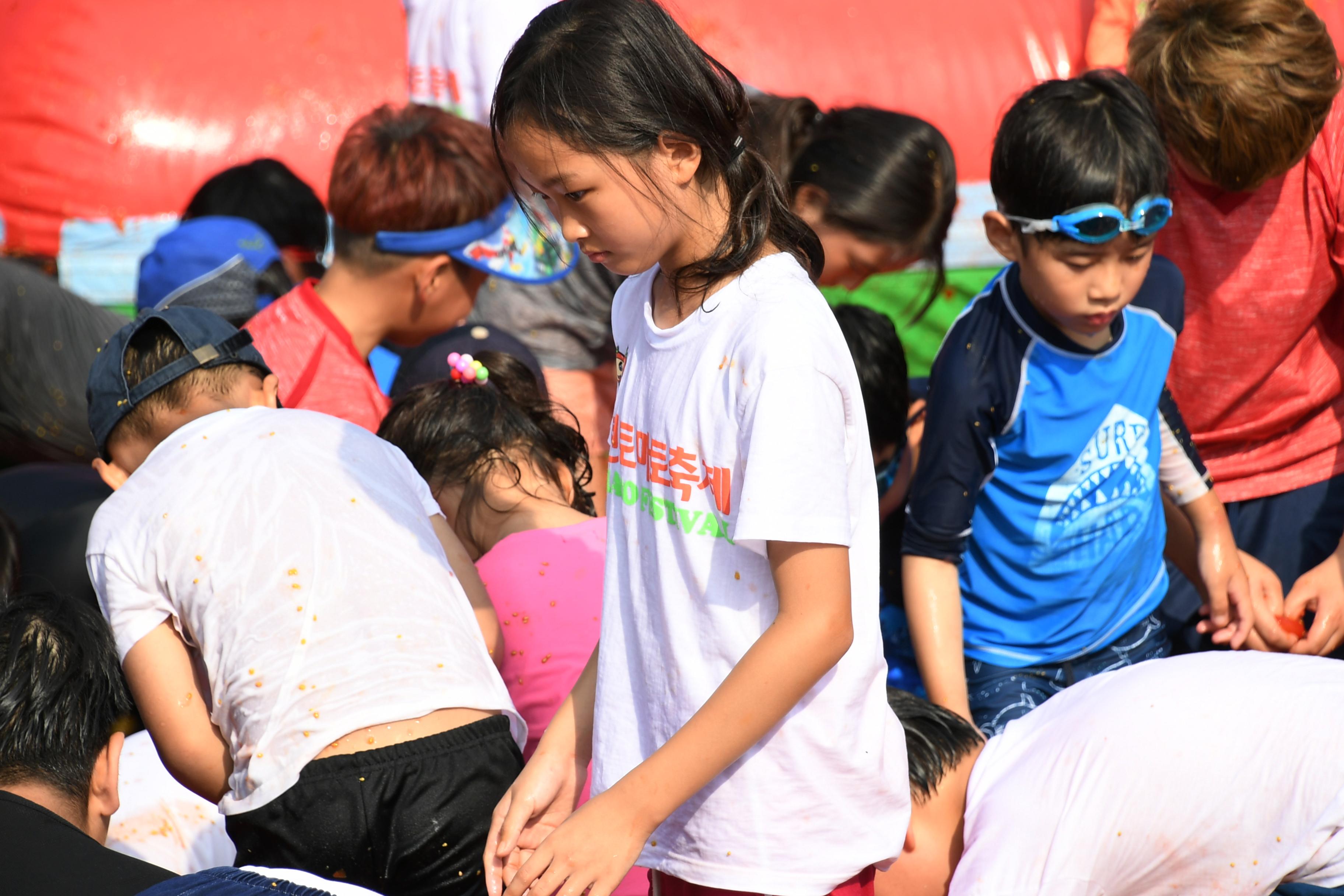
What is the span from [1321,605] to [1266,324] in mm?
561

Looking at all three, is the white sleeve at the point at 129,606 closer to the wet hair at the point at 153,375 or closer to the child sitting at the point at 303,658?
the child sitting at the point at 303,658

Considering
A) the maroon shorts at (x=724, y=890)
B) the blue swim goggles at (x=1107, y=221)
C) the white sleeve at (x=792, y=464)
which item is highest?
the white sleeve at (x=792, y=464)

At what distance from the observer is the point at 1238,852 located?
156cm

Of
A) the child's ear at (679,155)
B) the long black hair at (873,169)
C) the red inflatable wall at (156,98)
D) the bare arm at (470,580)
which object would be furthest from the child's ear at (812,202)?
the red inflatable wall at (156,98)

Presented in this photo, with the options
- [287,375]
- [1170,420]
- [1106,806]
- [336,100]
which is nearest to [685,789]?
[1106,806]

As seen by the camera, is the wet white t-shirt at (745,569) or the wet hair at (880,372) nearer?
the wet white t-shirt at (745,569)

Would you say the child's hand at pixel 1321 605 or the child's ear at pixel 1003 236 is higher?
the child's ear at pixel 1003 236

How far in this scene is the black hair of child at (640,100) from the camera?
1126 mm

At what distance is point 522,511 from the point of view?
2.23m

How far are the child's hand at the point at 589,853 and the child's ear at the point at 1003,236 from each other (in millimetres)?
1326

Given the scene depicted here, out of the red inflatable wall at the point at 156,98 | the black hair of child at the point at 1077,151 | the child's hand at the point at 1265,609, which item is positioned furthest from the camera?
the red inflatable wall at the point at 156,98

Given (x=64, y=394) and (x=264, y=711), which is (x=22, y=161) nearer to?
(x=64, y=394)

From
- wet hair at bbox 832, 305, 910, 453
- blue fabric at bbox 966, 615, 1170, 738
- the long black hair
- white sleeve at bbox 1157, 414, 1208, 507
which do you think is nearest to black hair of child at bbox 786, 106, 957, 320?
the long black hair

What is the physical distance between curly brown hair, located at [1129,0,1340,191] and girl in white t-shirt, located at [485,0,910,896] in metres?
1.30
